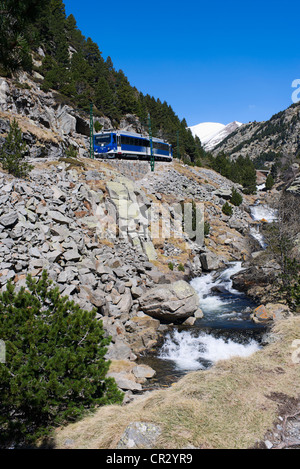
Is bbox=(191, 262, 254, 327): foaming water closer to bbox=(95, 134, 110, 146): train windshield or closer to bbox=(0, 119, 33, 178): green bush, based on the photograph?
bbox=(0, 119, 33, 178): green bush

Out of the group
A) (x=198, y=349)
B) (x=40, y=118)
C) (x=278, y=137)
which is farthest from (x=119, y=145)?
(x=278, y=137)

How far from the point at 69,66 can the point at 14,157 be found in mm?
47479

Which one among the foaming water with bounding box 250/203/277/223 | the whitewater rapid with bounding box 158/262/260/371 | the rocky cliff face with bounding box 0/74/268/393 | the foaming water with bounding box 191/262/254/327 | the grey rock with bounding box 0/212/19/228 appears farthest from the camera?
the foaming water with bounding box 250/203/277/223

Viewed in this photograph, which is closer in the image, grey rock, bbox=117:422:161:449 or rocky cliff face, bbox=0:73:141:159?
grey rock, bbox=117:422:161:449

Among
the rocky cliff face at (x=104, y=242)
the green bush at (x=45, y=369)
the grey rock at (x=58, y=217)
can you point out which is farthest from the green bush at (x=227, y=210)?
the green bush at (x=45, y=369)

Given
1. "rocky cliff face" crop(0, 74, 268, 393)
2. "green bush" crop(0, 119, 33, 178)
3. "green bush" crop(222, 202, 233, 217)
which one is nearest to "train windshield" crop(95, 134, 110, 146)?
"rocky cliff face" crop(0, 74, 268, 393)

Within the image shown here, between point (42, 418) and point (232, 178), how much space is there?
72859 millimetres

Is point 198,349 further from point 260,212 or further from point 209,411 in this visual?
point 260,212

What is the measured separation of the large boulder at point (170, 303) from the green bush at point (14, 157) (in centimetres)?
1220

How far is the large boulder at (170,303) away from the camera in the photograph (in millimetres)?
16562

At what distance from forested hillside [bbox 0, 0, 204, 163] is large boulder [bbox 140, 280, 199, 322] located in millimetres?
13433

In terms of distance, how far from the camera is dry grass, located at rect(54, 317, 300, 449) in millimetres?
6121

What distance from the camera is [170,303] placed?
16.6 meters

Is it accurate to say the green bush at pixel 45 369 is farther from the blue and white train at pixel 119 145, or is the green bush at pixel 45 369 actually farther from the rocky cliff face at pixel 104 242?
the blue and white train at pixel 119 145
